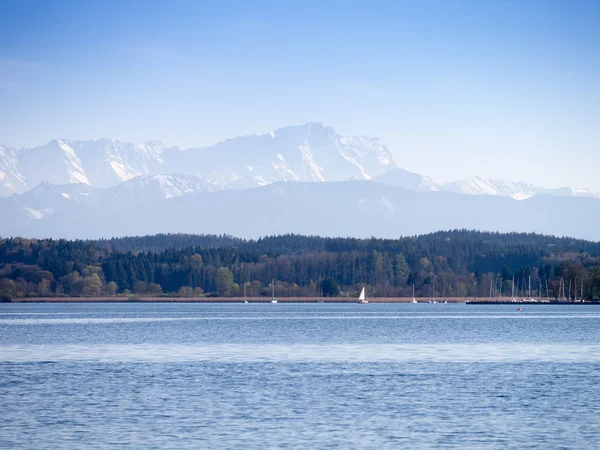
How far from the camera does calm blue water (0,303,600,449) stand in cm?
3300

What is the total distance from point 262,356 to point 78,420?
2943 centimetres

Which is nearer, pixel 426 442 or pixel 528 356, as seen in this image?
pixel 426 442

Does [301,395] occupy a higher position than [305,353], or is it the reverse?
[305,353]

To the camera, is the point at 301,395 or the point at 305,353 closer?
the point at 301,395

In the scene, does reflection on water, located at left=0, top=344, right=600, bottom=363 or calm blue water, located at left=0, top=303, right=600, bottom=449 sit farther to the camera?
reflection on water, located at left=0, top=344, right=600, bottom=363

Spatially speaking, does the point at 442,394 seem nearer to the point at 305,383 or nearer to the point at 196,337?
the point at 305,383

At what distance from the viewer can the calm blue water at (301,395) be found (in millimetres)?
33000

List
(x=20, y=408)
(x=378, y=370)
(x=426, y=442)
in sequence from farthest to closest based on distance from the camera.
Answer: (x=378, y=370) < (x=20, y=408) < (x=426, y=442)

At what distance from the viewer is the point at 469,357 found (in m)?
63.8

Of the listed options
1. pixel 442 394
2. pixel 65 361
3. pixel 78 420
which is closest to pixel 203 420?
pixel 78 420

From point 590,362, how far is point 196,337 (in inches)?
1616

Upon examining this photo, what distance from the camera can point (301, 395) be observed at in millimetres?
43625

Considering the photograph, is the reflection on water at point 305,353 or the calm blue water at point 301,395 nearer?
the calm blue water at point 301,395

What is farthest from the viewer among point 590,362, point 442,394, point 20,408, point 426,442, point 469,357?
point 469,357
